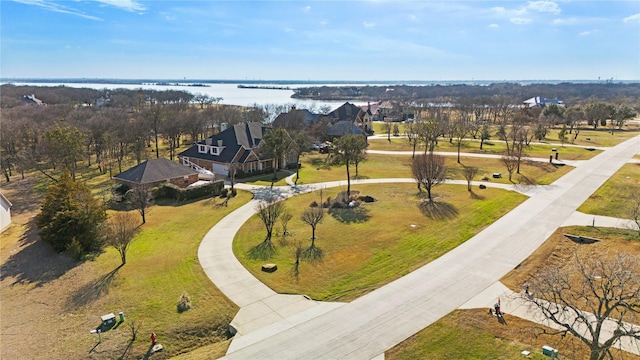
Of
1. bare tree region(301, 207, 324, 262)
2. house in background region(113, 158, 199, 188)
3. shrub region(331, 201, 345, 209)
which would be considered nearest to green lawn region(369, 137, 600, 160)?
shrub region(331, 201, 345, 209)

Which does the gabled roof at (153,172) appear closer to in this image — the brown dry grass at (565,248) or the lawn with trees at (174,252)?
the lawn with trees at (174,252)

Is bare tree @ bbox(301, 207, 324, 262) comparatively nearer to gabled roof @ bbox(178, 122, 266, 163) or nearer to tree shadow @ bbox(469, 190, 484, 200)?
tree shadow @ bbox(469, 190, 484, 200)

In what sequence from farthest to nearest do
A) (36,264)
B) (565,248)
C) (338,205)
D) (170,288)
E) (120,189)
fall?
(120,189)
(338,205)
(565,248)
(36,264)
(170,288)

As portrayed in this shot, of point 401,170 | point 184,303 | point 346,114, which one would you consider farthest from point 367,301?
Answer: point 346,114

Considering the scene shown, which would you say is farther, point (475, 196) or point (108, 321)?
point (475, 196)

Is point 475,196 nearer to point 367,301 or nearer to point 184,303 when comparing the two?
point 367,301

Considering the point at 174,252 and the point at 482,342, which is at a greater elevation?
the point at 174,252

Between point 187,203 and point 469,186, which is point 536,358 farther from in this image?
point 187,203
